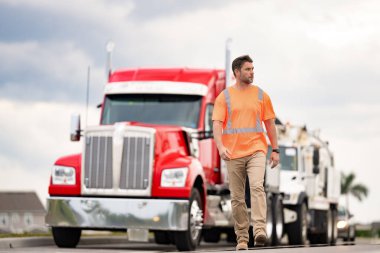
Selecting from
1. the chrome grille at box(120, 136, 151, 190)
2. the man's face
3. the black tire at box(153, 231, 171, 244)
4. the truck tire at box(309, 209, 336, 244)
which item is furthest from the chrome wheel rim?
the truck tire at box(309, 209, 336, 244)

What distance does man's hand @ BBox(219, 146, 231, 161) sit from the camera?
39.8 feet

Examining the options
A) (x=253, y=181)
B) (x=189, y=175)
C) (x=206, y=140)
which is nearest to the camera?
(x=253, y=181)

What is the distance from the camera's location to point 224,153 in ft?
39.9

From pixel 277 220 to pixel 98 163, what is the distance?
248 inches

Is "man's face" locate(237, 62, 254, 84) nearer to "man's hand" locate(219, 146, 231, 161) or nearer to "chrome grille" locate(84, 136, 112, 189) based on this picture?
"man's hand" locate(219, 146, 231, 161)

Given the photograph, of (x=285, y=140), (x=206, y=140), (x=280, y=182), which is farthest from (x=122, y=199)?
(x=285, y=140)

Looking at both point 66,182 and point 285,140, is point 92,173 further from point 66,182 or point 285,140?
point 285,140

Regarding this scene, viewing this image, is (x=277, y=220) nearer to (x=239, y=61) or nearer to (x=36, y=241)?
(x=36, y=241)

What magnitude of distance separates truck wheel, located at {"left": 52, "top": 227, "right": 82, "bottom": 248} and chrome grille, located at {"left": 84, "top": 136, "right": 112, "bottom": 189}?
1.04 metres

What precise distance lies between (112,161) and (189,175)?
133cm

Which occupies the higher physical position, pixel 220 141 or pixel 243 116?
pixel 243 116

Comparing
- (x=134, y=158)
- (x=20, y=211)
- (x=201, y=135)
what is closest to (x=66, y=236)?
(x=134, y=158)

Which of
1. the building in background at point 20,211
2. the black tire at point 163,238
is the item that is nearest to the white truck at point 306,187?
the black tire at point 163,238

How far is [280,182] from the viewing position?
25.8 m
